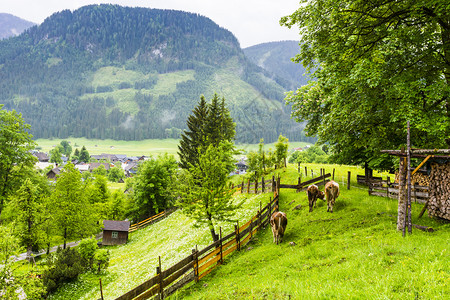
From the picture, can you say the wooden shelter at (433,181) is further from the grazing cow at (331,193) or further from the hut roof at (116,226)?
the hut roof at (116,226)

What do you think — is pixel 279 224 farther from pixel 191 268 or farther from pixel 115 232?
pixel 115 232

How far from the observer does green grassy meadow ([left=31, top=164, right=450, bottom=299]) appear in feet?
23.8

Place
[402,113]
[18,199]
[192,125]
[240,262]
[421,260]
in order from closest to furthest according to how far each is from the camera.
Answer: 1. [421,260]
2. [402,113]
3. [240,262]
4. [18,199]
5. [192,125]

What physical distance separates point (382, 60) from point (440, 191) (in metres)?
7.22

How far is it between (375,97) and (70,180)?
3464 centimetres

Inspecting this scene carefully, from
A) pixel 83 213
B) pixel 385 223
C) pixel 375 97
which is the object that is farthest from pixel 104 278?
pixel 375 97

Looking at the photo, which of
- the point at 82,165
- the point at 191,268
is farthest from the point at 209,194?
the point at 82,165

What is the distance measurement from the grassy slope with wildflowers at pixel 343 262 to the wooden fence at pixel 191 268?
499 mm

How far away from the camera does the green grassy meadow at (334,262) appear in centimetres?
724

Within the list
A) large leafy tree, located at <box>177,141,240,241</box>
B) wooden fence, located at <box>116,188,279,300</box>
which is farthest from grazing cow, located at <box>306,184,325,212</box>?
large leafy tree, located at <box>177,141,240,241</box>

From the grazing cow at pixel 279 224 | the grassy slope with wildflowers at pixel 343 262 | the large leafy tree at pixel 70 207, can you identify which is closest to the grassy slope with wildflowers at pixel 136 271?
the grassy slope with wildflowers at pixel 343 262

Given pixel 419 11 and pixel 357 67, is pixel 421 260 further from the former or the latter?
pixel 419 11

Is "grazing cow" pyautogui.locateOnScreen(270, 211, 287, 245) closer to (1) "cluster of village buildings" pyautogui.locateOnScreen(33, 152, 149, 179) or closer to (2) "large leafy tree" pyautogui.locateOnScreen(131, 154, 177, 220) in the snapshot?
(2) "large leafy tree" pyautogui.locateOnScreen(131, 154, 177, 220)

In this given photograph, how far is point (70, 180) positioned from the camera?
32.2m
